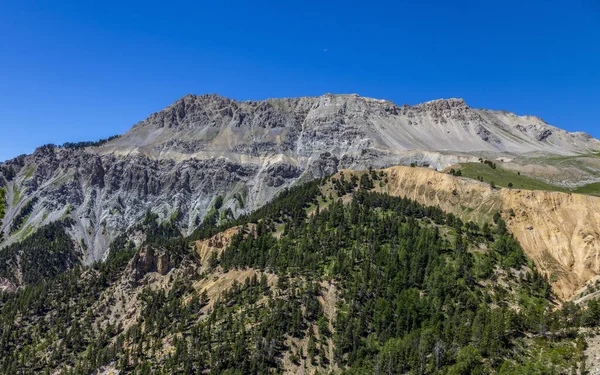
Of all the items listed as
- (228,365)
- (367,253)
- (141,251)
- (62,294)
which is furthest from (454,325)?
(62,294)

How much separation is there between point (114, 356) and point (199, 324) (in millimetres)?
28834

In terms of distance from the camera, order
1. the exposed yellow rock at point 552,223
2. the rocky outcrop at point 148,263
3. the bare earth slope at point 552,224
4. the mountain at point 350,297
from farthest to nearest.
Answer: the rocky outcrop at point 148,263 → the bare earth slope at point 552,224 → the exposed yellow rock at point 552,223 → the mountain at point 350,297

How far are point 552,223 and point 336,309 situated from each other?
90.2 m

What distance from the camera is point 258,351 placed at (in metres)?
117

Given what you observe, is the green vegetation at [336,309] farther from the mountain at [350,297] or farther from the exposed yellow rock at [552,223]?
the exposed yellow rock at [552,223]

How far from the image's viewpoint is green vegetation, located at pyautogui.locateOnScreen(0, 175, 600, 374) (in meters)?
100

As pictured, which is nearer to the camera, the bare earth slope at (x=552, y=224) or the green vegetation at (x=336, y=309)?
the green vegetation at (x=336, y=309)

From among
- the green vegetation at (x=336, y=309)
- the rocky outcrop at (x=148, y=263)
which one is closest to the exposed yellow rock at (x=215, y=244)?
the green vegetation at (x=336, y=309)

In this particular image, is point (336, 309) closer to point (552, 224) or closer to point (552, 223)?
point (552, 224)

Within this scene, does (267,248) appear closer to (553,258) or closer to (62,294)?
(62,294)

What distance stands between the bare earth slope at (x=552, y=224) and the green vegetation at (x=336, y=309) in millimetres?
7410

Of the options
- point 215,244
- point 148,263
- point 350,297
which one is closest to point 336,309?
point 350,297

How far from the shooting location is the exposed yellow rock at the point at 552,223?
482ft

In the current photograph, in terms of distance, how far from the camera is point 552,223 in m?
162
